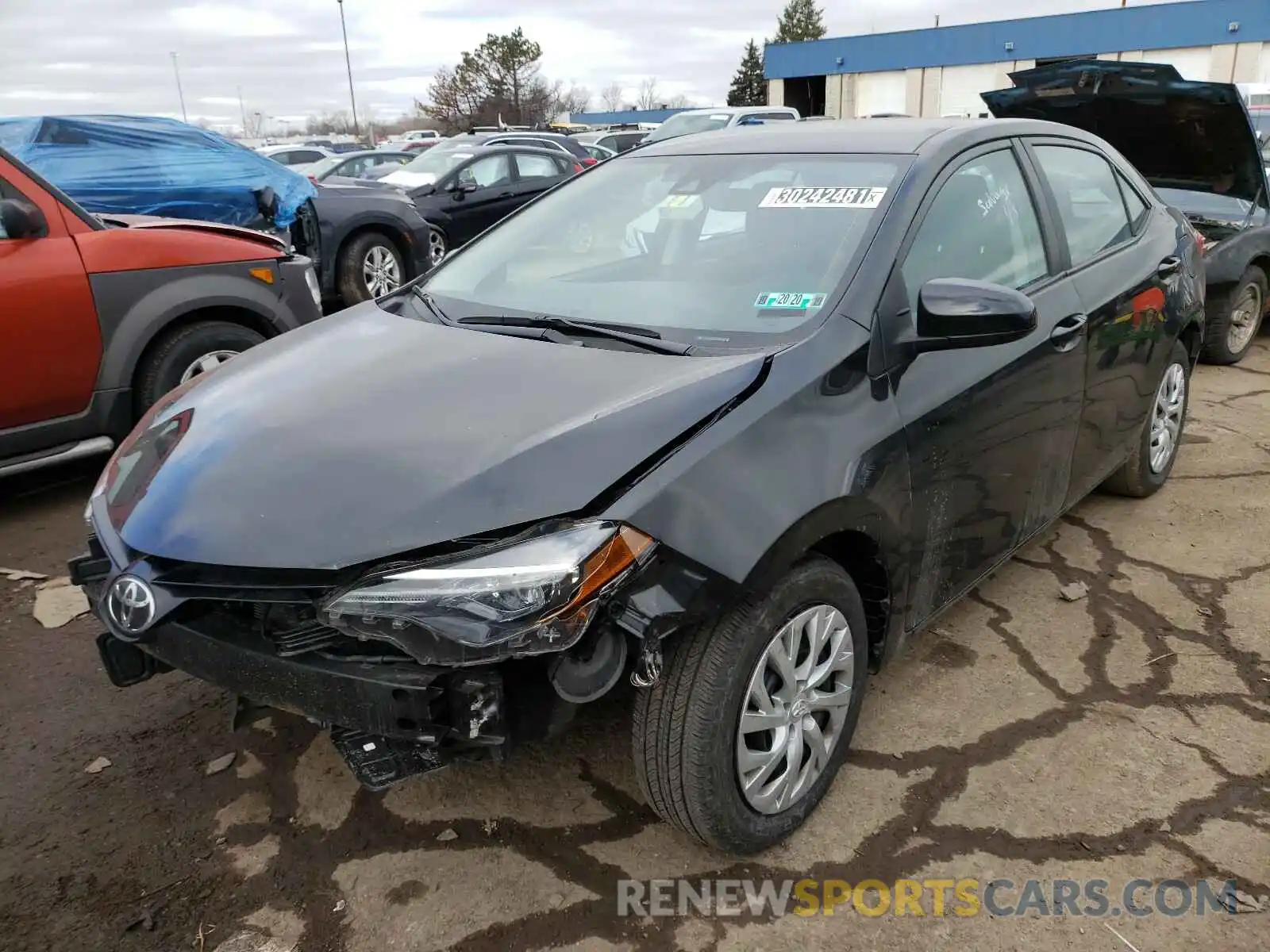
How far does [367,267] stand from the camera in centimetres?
834

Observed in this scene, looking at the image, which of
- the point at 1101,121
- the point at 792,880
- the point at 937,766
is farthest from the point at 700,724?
the point at 1101,121

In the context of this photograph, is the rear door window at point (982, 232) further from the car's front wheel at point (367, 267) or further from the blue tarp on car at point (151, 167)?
the car's front wheel at point (367, 267)

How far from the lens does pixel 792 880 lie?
87.8 inches

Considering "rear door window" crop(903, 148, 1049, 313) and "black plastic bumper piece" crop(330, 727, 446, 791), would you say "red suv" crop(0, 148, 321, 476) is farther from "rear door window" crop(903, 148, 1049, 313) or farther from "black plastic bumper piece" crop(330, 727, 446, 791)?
"rear door window" crop(903, 148, 1049, 313)

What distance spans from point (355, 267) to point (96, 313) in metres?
4.10

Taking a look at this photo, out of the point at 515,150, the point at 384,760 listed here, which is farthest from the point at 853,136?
the point at 515,150

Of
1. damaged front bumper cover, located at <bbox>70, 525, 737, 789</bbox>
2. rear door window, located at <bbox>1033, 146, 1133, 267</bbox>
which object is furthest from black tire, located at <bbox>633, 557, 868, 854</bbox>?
rear door window, located at <bbox>1033, 146, 1133, 267</bbox>

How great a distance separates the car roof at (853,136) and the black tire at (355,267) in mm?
5374

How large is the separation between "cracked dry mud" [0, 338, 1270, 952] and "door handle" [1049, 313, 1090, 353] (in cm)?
100

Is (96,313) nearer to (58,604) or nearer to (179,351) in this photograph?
(179,351)

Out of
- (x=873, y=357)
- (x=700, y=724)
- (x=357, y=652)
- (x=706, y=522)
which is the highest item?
(x=873, y=357)

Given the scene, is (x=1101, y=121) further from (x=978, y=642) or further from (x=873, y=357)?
(x=873, y=357)

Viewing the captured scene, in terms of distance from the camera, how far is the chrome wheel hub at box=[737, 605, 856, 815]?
2115mm

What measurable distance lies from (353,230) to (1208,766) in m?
7.52
